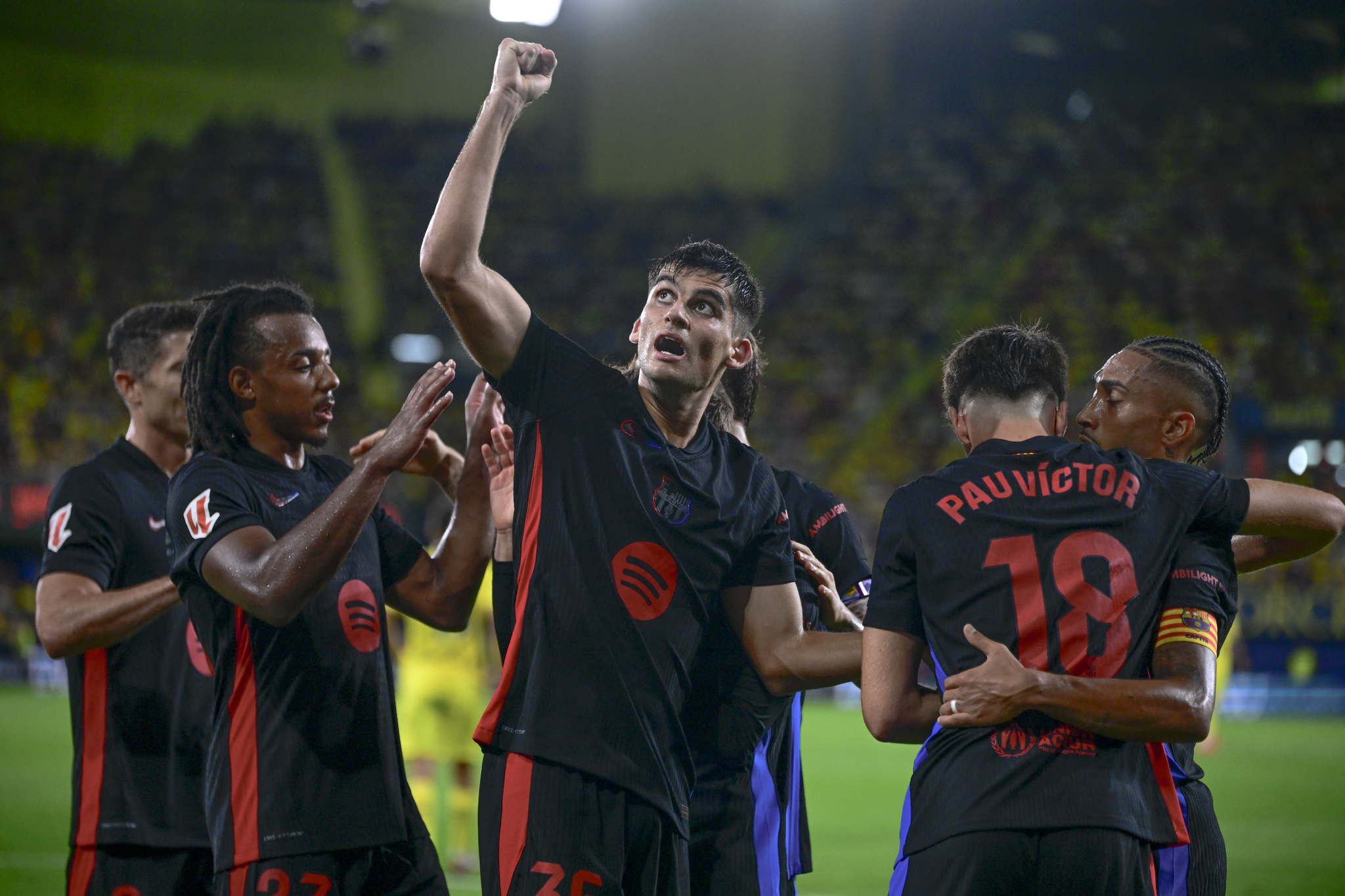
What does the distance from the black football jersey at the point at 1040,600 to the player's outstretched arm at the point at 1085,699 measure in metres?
0.06

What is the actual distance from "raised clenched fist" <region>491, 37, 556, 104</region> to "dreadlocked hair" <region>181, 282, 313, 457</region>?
41.8 inches

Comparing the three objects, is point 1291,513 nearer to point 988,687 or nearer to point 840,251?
point 988,687

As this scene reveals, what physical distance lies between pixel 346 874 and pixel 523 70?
2.19 m

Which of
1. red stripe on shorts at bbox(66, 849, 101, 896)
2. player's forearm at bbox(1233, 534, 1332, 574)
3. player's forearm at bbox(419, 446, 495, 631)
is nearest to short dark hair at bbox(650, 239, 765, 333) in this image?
player's forearm at bbox(419, 446, 495, 631)

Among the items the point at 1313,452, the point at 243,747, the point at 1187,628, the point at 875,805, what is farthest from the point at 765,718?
the point at 1313,452

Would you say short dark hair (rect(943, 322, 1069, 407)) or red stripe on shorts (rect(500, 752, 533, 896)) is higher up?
short dark hair (rect(943, 322, 1069, 407))

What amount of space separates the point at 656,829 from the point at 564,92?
2840 centimetres

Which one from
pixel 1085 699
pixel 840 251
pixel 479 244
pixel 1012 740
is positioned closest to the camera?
pixel 1085 699

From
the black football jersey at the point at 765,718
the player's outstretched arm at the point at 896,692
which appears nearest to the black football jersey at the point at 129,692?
the black football jersey at the point at 765,718

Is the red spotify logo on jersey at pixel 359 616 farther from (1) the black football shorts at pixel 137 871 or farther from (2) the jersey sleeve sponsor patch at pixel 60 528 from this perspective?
(2) the jersey sleeve sponsor patch at pixel 60 528

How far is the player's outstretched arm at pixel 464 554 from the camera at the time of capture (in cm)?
381

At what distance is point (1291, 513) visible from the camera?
3.12 m

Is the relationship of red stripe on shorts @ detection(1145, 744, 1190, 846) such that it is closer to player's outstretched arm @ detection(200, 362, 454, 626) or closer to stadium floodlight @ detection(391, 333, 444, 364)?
player's outstretched arm @ detection(200, 362, 454, 626)

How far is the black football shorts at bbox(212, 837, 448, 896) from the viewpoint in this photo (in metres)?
3.12
